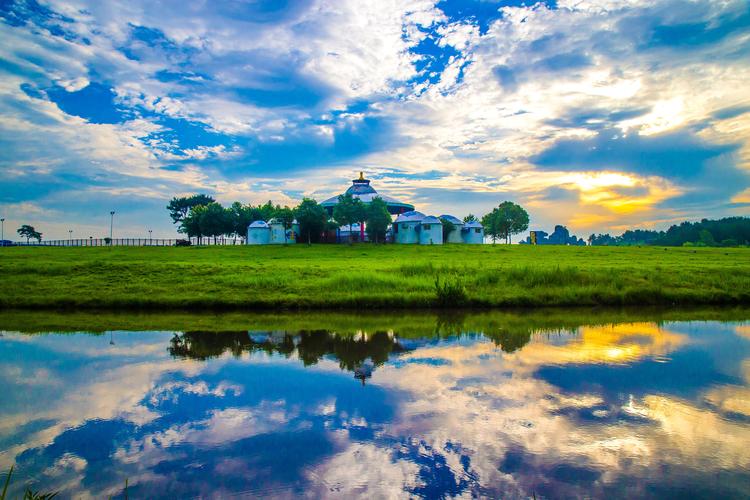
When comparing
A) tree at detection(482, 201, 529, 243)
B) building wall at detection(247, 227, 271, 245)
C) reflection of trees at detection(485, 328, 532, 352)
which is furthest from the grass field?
tree at detection(482, 201, 529, 243)

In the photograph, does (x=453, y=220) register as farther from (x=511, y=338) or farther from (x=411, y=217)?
(x=511, y=338)

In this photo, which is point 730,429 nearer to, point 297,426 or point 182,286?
point 297,426

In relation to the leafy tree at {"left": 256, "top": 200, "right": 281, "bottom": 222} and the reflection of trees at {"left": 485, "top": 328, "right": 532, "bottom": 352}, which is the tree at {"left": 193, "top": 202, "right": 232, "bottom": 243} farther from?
the reflection of trees at {"left": 485, "top": 328, "right": 532, "bottom": 352}

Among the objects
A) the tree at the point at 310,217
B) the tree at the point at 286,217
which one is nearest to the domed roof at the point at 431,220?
the tree at the point at 310,217

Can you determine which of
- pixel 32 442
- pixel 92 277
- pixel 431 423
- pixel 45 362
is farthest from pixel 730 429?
pixel 92 277

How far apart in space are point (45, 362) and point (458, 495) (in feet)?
38.8

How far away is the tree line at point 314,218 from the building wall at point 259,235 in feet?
8.52

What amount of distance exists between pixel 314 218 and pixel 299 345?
1951 inches

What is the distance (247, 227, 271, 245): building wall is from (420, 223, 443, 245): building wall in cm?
2244

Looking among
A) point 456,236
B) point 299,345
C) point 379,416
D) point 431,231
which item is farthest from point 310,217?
point 379,416

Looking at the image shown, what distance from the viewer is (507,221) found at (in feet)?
274

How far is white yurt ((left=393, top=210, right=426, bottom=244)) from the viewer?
63844 millimetres

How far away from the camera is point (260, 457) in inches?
253

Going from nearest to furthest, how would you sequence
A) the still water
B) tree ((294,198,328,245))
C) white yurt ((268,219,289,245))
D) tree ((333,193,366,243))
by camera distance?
the still water
tree ((333,193,366,243))
tree ((294,198,328,245))
white yurt ((268,219,289,245))
